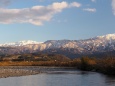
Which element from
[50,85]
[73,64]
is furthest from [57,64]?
[50,85]

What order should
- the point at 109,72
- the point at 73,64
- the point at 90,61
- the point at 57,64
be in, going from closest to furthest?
the point at 109,72 → the point at 90,61 → the point at 73,64 → the point at 57,64

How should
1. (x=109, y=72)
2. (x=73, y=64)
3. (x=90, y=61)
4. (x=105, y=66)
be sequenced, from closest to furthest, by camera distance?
(x=109, y=72) → (x=105, y=66) → (x=90, y=61) → (x=73, y=64)

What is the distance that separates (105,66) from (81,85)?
124 ft

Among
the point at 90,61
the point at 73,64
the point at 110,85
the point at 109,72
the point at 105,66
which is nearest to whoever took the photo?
the point at 110,85

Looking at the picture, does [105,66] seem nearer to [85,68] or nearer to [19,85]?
[85,68]

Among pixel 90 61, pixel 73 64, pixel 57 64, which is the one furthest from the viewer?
pixel 57 64

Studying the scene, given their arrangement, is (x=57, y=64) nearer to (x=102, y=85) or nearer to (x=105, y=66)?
(x=105, y=66)

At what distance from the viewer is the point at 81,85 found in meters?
48.5

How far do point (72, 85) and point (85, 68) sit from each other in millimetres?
64172

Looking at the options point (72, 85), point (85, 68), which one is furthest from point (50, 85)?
point (85, 68)

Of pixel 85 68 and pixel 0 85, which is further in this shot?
pixel 85 68

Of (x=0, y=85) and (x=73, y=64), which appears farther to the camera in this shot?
(x=73, y=64)

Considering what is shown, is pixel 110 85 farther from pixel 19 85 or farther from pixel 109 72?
pixel 109 72

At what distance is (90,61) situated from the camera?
4400 inches
